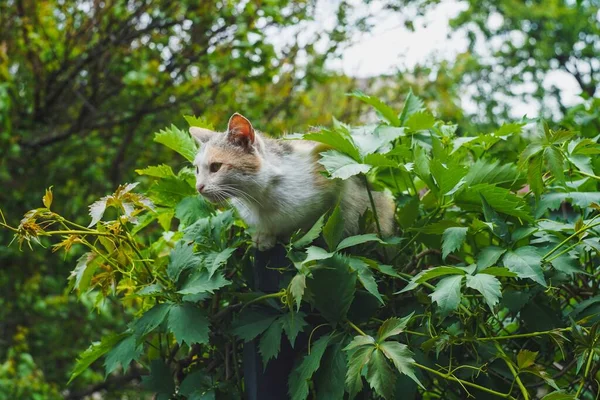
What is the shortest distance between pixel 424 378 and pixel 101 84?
3.22m

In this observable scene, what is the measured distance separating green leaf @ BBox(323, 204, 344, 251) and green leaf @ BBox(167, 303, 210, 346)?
246 mm

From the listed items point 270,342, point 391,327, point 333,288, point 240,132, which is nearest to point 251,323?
point 270,342

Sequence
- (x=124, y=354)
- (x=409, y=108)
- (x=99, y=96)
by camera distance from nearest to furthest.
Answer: (x=124, y=354)
(x=409, y=108)
(x=99, y=96)

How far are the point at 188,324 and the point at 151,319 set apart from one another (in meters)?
0.07

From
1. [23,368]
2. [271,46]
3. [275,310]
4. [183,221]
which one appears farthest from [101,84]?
[275,310]

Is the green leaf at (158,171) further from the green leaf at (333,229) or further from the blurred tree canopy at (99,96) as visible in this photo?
the blurred tree canopy at (99,96)

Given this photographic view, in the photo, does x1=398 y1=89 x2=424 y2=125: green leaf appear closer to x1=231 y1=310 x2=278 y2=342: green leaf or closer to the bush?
the bush

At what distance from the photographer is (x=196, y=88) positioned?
3959 mm

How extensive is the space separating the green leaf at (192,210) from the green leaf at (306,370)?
1.25ft

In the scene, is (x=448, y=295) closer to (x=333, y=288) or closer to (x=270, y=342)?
(x=333, y=288)

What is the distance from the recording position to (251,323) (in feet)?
3.96

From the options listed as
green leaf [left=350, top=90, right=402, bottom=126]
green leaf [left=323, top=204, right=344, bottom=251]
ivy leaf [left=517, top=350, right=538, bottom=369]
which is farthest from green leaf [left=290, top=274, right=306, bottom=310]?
green leaf [left=350, top=90, right=402, bottom=126]

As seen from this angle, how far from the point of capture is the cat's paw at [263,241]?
1.33 metres

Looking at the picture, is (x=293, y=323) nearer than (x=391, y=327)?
No
